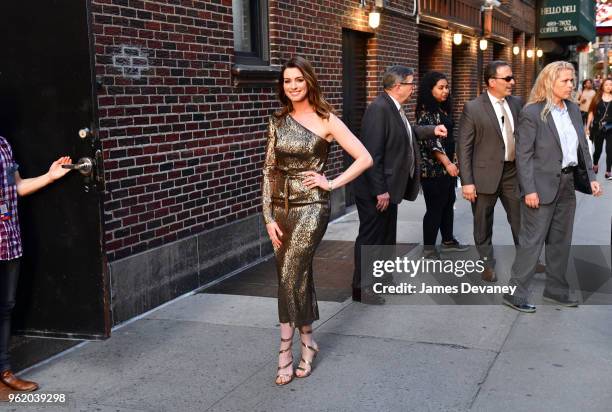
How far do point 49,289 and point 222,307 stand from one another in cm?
152

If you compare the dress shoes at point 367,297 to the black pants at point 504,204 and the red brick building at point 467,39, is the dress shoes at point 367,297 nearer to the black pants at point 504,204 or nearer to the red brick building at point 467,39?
the black pants at point 504,204

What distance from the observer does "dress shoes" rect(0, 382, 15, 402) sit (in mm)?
4176

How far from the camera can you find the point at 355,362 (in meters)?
4.66

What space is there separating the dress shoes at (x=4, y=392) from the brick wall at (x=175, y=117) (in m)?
1.43

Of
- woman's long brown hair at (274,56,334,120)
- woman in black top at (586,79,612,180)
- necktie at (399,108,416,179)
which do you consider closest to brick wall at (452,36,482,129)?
woman in black top at (586,79,612,180)

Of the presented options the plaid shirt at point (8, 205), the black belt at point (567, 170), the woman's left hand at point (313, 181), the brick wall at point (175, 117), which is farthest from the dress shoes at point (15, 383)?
the black belt at point (567, 170)

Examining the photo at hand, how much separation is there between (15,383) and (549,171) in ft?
13.1

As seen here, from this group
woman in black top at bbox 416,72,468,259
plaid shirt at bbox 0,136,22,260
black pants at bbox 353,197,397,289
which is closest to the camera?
plaid shirt at bbox 0,136,22,260

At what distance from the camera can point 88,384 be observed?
4398mm

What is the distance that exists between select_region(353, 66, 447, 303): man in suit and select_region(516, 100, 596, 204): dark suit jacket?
92cm

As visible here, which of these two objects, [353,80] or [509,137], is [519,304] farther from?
[353,80]

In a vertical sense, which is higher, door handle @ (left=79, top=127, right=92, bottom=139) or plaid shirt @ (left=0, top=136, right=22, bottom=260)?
door handle @ (left=79, top=127, right=92, bottom=139)

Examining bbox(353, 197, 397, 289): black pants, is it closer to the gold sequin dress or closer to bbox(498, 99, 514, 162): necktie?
bbox(498, 99, 514, 162): necktie

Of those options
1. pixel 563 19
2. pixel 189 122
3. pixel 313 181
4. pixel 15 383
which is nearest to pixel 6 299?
pixel 15 383
